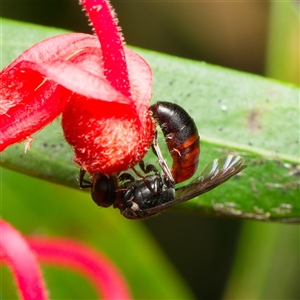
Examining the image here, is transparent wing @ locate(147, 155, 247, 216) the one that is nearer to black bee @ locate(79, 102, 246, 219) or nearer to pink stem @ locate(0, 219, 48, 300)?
black bee @ locate(79, 102, 246, 219)

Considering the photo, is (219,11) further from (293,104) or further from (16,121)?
(16,121)

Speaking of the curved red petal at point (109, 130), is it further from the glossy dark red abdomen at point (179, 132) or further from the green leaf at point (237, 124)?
the green leaf at point (237, 124)

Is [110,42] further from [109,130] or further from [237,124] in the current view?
[237,124]

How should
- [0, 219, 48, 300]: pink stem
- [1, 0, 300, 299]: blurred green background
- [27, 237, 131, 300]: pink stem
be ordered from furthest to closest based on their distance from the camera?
[1, 0, 300, 299]: blurred green background, [27, 237, 131, 300]: pink stem, [0, 219, 48, 300]: pink stem

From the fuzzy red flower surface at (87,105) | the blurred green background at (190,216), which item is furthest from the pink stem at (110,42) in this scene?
the blurred green background at (190,216)

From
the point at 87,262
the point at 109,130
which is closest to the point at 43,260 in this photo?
the point at 87,262

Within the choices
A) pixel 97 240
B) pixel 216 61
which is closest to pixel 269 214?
pixel 97 240

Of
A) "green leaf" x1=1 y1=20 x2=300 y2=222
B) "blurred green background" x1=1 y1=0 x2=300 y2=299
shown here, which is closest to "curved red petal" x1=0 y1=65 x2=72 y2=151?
"green leaf" x1=1 y1=20 x2=300 y2=222
